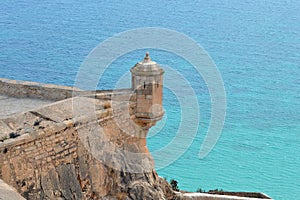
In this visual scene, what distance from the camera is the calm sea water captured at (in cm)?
3045

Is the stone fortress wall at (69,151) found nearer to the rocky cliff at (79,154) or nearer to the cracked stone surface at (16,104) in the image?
the rocky cliff at (79,154)

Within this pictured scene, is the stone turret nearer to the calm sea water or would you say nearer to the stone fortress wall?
the stone fortress wall

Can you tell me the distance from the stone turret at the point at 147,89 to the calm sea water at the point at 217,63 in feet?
50.5

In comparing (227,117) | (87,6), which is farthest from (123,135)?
(87,6)

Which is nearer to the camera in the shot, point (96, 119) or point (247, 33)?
point (96, 119)

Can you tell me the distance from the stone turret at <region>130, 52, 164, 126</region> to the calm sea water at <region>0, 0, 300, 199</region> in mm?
15380

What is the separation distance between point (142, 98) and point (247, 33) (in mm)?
56622

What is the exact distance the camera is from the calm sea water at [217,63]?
30.5 m

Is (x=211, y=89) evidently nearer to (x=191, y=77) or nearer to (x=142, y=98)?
(x=191, y=77)

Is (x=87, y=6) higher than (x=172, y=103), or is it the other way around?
(x=87, y=6)

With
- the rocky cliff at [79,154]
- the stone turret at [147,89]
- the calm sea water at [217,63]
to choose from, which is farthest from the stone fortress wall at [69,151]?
the calm sea water at [217,63]

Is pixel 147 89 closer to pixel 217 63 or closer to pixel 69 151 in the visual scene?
pixel 69 151

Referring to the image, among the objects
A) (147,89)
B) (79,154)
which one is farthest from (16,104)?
(147,89)

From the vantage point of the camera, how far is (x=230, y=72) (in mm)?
47500
